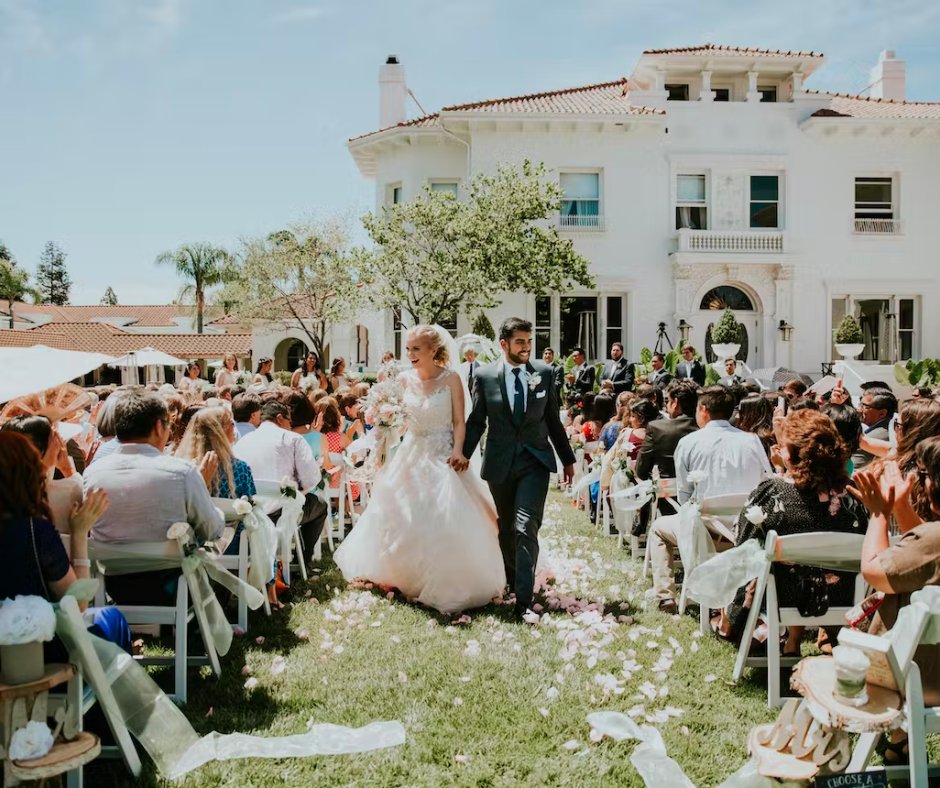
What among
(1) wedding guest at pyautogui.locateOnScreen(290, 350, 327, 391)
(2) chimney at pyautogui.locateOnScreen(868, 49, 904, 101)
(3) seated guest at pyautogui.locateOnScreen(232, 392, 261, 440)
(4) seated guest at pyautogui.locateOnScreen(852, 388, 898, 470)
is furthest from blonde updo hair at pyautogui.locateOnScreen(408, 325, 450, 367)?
(2) chimney at pyautogui.locateOnScreen(868, 49, 904, 101)

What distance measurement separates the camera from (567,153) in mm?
22422

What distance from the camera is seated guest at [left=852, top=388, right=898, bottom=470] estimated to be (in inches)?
274

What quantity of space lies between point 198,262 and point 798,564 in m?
49.1

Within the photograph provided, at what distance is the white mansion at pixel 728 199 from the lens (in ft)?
73.4

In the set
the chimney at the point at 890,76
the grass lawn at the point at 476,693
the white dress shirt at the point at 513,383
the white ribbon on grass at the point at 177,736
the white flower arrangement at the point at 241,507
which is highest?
the chimney at the point at 890,76

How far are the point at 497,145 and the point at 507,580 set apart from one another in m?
17.6

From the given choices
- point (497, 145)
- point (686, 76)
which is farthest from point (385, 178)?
point (686, 76)

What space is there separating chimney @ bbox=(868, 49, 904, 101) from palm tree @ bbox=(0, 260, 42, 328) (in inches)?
2012

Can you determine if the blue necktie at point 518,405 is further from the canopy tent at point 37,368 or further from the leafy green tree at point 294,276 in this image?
the leafy green tree at point 294,276

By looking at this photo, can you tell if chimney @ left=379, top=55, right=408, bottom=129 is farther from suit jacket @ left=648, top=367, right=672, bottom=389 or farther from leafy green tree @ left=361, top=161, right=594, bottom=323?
suit jacket @ left=648, top=367, right=672, bottom=389

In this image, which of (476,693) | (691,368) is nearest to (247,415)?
(476,693)

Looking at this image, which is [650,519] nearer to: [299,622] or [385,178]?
[299,622]

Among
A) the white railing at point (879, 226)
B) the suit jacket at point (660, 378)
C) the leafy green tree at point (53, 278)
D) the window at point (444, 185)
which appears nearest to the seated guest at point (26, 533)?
the suit jacket at point (660, 378)

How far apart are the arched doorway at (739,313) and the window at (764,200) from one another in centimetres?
208
